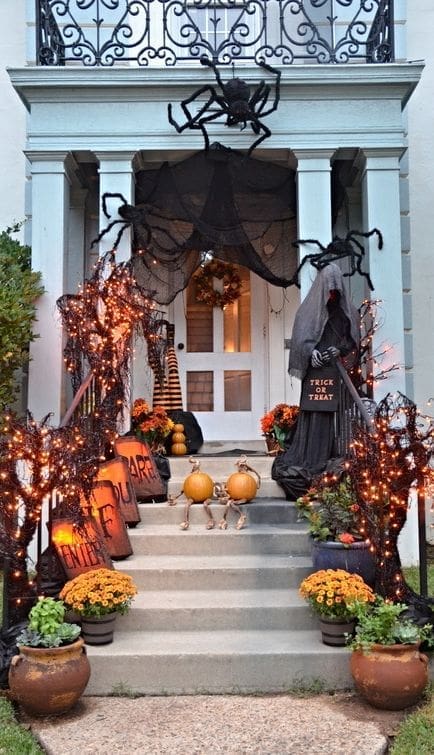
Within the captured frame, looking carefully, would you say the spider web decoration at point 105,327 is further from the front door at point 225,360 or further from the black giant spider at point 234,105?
the front door at point 225,360

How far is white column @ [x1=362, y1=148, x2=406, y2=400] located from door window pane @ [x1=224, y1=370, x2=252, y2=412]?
87.1 inches

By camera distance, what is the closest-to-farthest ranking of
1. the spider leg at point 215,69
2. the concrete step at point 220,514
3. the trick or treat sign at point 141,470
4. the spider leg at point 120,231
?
the concrete step at point 220,514 → the trick or treat sign at point 141,470 → the spider leg at point 215,69 → the spider leg at point 120,231

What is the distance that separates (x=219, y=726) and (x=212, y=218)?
180 inches

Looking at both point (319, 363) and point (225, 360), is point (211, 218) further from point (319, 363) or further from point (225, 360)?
point (225, 360)

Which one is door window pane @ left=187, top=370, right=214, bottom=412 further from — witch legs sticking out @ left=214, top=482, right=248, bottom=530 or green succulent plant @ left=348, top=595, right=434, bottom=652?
green succulent plant @ left=348, top=595, right=434, bottom=652

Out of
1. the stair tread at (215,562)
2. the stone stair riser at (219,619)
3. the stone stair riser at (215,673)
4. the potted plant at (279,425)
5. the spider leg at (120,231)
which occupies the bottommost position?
the stone stair riser at (215,673)

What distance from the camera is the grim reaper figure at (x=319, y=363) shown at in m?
5.91

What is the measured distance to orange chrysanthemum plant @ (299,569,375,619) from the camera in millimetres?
3957

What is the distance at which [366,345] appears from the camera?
21.5 feet

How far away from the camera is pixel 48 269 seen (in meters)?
6.66

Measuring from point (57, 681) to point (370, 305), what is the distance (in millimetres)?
4383

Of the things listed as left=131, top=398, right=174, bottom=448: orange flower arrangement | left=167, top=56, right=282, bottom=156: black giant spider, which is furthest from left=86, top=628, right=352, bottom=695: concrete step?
left=167, top=56, right=282, bottom=156: black giant spider

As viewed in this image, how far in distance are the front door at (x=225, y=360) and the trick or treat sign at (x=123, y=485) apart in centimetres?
298

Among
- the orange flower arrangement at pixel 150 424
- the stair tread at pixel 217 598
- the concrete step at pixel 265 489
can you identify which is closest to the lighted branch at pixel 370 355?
the concrete step at pixel 265 489
